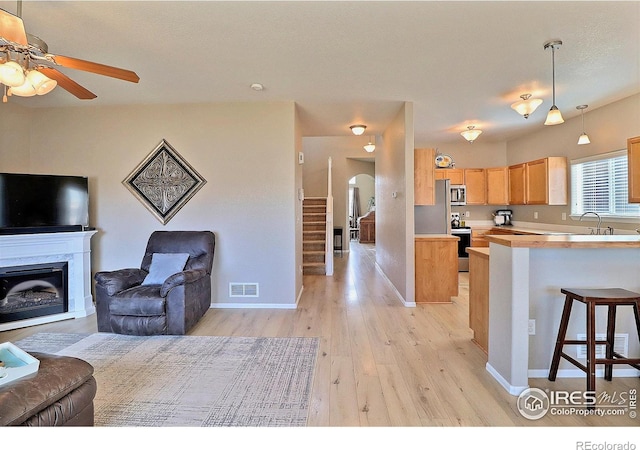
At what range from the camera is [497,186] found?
6391 millimetres

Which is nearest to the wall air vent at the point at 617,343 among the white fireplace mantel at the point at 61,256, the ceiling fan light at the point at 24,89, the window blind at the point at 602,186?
the window blind at the point at 602,186

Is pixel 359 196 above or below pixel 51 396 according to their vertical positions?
above

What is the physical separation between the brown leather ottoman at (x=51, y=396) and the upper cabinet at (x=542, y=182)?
20.4 feet

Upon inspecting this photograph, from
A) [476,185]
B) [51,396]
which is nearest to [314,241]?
[476,185]

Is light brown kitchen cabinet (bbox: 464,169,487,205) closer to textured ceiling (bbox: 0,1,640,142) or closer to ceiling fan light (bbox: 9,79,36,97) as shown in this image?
textured ceiling (bbox: 0,1,640,142)

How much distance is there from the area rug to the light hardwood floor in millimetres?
177

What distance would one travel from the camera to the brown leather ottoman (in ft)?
4.45

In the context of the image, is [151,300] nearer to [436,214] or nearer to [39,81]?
[39,81]

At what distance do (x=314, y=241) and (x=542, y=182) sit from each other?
4.19 metres

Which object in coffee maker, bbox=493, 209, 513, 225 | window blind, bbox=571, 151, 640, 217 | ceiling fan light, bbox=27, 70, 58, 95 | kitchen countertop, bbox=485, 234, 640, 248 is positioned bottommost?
kitchen countertop, bbox=485, 234, 640, 248

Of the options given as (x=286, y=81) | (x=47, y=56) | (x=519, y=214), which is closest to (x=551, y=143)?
(x=519, y=214)

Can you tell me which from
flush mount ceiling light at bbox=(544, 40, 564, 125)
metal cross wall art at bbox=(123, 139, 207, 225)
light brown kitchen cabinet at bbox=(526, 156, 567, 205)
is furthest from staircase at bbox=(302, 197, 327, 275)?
flush mount ceiling light at bbox=(544, 40, 564, 125)

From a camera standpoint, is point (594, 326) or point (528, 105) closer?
point (594, 326)

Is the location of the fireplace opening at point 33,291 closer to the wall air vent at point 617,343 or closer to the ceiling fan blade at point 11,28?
the ceiling fan blade at point 11,28
